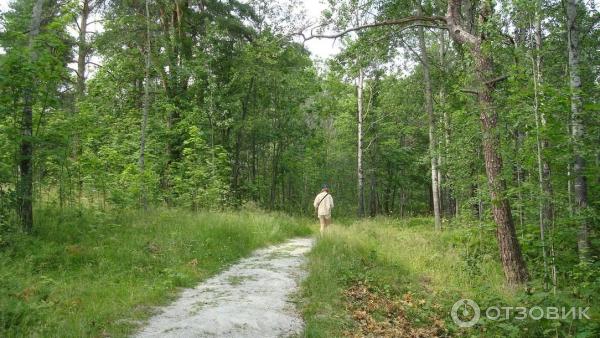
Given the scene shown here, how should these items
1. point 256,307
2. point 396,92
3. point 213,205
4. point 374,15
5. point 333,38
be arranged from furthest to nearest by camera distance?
point 396,92 < point 213,205 < point 374,15 < point 333,38 < point 256,307

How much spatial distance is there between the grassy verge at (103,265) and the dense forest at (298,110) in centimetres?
75

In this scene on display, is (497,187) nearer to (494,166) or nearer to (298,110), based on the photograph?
(494,166)

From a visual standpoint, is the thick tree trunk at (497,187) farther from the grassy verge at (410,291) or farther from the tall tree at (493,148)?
the grassy verge at (410,291)

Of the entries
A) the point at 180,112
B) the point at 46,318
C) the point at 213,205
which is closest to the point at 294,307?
the point at 46,318

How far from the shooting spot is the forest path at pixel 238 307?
215 inches

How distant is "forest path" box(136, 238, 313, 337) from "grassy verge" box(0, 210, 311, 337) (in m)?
0.38

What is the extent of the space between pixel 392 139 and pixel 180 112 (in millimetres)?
16943

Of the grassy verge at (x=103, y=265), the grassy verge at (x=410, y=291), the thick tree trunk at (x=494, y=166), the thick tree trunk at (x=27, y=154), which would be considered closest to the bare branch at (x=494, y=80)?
the thick tree trunk at (x=494, y=166)

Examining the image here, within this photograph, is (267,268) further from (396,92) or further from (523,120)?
(396,92)

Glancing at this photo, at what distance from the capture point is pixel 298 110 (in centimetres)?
2691

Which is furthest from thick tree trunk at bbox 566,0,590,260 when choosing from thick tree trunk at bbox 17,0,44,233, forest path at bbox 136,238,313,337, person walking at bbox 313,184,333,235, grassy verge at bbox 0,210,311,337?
thick tree trunk at bbox 17,0,44,233

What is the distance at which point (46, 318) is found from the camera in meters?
5.13

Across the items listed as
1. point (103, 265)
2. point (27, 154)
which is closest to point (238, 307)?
point (103, 265)

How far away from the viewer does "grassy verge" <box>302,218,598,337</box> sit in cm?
610
